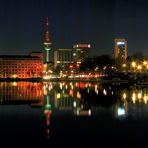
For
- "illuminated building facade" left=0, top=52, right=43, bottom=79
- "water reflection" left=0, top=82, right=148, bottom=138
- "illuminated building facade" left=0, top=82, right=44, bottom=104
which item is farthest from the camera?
"illuminated building facade" left=0, top=52, right=43, bottom=79

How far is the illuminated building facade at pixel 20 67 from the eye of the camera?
480 feet

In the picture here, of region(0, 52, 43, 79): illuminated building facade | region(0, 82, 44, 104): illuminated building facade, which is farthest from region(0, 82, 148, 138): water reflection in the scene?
region(0, 52, 43, 79): illuminated building facade

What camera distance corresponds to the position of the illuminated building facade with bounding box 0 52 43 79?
480 feet

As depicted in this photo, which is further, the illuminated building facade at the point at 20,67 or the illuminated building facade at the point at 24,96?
the illuminated building facade at the point at 20,67

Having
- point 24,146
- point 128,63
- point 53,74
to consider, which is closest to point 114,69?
point 128,63

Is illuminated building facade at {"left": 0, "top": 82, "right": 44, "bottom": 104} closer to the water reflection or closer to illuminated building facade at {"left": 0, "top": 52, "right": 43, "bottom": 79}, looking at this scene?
the water reflection

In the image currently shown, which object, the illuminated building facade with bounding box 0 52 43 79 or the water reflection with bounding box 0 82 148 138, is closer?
the water reflection with bounding box 0 82 148 138

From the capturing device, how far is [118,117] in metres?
16.8

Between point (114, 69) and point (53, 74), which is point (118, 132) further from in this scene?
point (53, 74)

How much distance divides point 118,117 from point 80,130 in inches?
152

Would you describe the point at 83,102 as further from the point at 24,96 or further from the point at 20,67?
the point at 20,67

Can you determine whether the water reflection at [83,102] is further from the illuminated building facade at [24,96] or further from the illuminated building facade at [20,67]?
the illuminated building facade at [20,67]

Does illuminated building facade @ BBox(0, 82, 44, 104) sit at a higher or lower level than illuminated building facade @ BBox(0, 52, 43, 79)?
lower

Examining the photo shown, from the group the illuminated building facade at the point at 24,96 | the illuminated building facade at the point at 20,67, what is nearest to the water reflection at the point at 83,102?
the illuminated building facade at the point at 24,96
